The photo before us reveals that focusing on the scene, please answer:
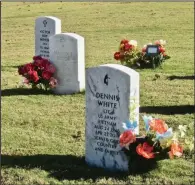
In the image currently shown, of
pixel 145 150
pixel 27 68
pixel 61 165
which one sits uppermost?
pixel 145 150

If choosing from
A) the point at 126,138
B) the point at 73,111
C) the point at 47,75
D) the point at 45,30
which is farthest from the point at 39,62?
the point at 126,138

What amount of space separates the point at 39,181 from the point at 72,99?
4.45 m

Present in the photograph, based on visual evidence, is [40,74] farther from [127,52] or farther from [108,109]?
[108,109]

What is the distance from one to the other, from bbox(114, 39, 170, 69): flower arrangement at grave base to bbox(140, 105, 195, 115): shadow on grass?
3878 mm

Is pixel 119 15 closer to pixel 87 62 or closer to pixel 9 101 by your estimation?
pixel 87 62

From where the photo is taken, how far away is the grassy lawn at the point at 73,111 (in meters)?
6.69

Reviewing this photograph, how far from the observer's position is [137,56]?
45.5 feet

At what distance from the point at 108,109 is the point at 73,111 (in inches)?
123

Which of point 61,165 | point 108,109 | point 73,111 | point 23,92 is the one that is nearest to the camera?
point 108,109

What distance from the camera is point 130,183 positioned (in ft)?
21.0

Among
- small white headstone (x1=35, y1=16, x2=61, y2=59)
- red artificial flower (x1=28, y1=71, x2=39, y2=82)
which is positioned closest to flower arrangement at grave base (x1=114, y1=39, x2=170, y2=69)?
small white headstone (x1=35, y1=16, x2=61, y2=59)

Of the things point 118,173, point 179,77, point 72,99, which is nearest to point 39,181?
point 118,173

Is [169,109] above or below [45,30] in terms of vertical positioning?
below

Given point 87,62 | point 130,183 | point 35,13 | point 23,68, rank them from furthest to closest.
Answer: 1. point 35,13
2. point 87,62
3. point 23,68
4. point 130,183
